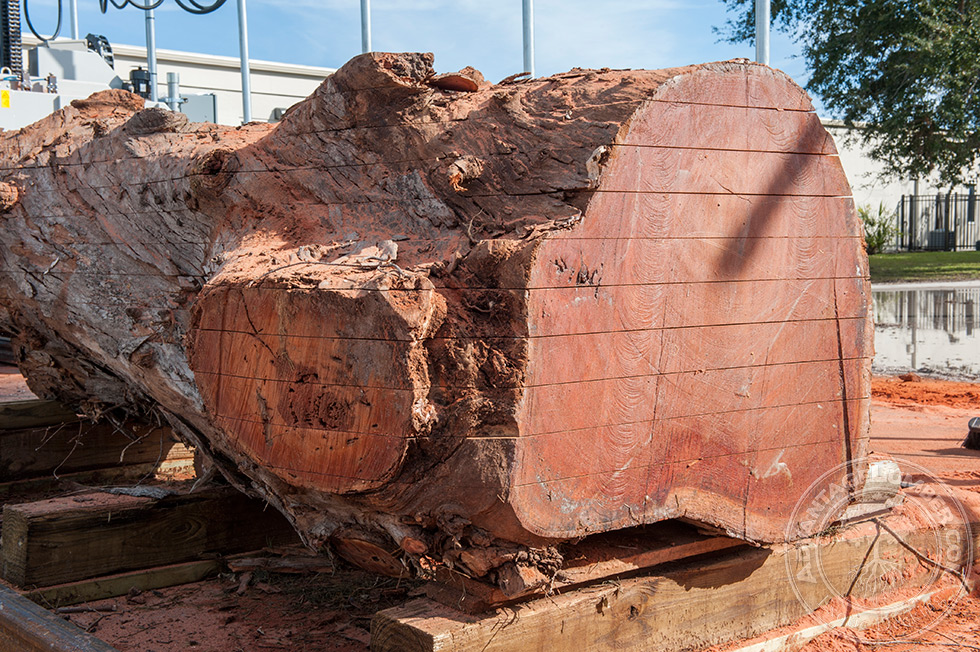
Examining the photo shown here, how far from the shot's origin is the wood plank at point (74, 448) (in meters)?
4.55

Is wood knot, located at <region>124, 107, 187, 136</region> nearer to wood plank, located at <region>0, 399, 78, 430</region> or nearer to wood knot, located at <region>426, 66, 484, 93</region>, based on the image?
wood knot, located at <region>426, 66, 484, 93</region>

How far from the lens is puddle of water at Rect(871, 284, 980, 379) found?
9.59 meters

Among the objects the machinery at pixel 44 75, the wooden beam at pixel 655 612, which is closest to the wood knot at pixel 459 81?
the wooden beam at pixel 655 612

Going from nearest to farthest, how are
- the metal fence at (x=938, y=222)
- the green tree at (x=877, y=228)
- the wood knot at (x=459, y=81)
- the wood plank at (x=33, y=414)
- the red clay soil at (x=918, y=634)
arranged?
1. the wood knot at (x=459, y=81)
2. the red clay soil at (x=918, y=634)
3. the wood plank at (x=33, y=414)
4. the green tree at (x=877, y=228)
5. the metal fence at (x=938, y=222)

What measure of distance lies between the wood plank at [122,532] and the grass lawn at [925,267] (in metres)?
17.0

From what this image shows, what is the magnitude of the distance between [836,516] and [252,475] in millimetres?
1808

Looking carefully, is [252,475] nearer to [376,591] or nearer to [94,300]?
[376,591]

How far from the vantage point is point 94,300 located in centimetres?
344

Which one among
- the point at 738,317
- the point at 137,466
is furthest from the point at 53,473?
the point at 738,317

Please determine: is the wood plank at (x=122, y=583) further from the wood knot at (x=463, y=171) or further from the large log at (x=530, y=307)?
the wood knot at (x=463, y=171)

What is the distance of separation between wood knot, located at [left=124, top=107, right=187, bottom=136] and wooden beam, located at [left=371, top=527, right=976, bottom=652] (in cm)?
204

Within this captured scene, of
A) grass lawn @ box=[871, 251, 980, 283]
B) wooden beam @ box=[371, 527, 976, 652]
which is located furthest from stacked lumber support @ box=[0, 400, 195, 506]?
grass lawn @ box=[871, 251, 980, 283]

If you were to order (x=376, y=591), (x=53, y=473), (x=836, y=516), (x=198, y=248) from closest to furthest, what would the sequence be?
1. (x=836, y=516)
2. (x=198, y=248)
3. (x=376, y=591)
4. (x=53, y=473)

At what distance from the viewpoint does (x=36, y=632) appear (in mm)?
2381
